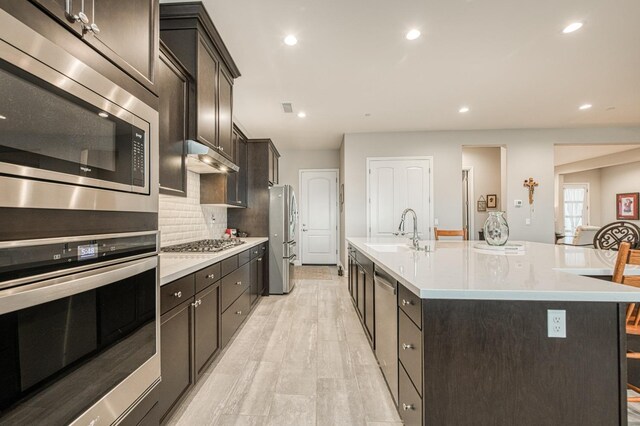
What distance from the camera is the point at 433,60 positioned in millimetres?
2859

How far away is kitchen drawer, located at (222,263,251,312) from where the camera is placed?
7.77 ft

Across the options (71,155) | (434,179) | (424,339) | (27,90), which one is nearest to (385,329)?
(424,339)

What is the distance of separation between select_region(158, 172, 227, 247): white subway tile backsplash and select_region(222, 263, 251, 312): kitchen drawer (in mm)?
660

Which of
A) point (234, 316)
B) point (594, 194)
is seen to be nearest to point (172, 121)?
point (234, 316)

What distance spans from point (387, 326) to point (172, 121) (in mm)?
1941

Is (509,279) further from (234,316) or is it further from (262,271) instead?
(262,271)

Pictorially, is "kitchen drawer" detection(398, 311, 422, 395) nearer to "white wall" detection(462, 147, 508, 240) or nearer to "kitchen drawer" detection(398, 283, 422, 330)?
"kitchen drawer" detection(398, 283, 422, 330)

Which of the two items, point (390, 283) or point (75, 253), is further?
point (390, 283)

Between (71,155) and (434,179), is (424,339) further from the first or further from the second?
(434,179)

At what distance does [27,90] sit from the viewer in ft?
2.14

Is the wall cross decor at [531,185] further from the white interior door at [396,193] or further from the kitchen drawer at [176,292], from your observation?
the kitchen drawer at [176,292]

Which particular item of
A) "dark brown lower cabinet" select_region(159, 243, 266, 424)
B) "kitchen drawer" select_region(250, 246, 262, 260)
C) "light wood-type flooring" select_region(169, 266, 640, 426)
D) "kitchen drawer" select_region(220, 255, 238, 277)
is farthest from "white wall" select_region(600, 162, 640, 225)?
"dark brown lower cabinet" select_region(159, 243, 266, 424)

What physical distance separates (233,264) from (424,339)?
1.91 metres

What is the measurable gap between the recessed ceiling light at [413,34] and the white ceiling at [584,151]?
20.3 feet
